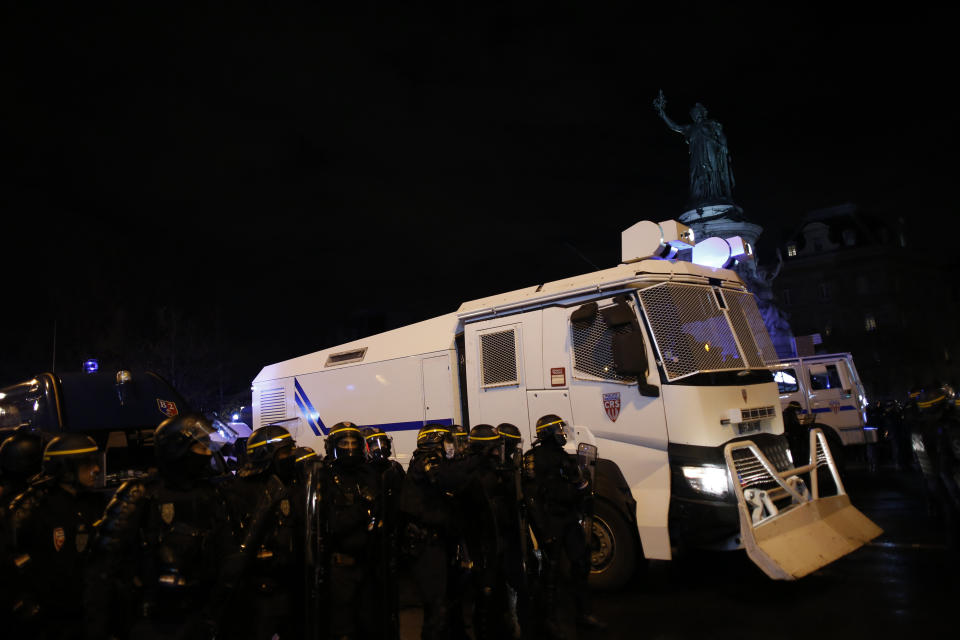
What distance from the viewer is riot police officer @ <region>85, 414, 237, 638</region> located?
3.22m

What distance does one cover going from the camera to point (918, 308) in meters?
49.5

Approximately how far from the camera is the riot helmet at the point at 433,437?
248 inches

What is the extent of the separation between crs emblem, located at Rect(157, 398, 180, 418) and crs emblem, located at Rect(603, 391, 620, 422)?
657 cm

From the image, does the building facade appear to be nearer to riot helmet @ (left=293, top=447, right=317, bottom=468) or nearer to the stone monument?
the stone monument

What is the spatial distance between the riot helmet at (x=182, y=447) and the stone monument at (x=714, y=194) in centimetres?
3116

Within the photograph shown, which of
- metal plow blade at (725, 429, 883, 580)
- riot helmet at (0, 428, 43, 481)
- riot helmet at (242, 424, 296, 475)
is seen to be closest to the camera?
riot helmet at (0, 428, 43, 481)

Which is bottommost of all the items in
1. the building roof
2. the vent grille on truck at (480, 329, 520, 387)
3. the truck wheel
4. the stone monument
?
the truck wheel

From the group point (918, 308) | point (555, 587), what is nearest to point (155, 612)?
point (555, 587)

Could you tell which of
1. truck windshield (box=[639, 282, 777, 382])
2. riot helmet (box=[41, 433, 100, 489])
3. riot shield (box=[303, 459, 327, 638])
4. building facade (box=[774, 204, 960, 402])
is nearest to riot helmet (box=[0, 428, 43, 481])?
riot helmet (box=[41, 433, 100, 489])

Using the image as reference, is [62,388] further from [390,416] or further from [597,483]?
[597,483]

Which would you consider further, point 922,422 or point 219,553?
point 922,422

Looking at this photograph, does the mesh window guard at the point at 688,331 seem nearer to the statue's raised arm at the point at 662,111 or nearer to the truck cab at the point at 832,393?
the truck cab at the point at 832,393

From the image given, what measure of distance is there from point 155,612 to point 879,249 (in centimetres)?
5565

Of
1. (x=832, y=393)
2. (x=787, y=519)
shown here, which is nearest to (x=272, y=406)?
(x=787, y=519)
